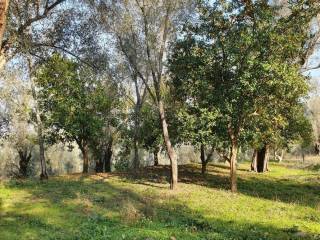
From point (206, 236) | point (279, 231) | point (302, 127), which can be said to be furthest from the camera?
point (302, 127)

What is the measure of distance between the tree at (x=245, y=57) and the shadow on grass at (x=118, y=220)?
888 cm

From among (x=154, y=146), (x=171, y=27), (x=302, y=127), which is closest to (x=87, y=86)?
(x=154, y=146)

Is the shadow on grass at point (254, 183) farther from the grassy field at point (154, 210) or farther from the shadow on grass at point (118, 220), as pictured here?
the shadow on grass at point (118, 220)

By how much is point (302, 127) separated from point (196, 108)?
21093 millimetres

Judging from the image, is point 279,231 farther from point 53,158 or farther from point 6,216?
point 53,158

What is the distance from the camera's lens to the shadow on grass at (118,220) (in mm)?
22109

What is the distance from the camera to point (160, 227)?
24.2 metres

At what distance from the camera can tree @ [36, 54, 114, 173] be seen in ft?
182

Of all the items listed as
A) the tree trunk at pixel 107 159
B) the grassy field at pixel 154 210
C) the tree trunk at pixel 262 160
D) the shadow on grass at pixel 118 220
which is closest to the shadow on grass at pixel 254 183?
the grassy field at pixel 154 210

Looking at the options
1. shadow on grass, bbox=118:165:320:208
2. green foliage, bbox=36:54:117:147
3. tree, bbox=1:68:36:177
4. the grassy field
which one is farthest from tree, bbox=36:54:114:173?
the grassy field

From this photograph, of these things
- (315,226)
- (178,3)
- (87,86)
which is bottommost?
(315,226)

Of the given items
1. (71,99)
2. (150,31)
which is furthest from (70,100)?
(150,31)

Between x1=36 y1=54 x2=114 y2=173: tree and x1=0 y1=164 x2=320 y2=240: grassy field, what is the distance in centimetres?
1138

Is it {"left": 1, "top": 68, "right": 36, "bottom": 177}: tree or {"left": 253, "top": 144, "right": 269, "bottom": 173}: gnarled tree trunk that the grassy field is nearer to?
{"left": 1, "top": 68, "right": 36, "bottom": 177}: tree
